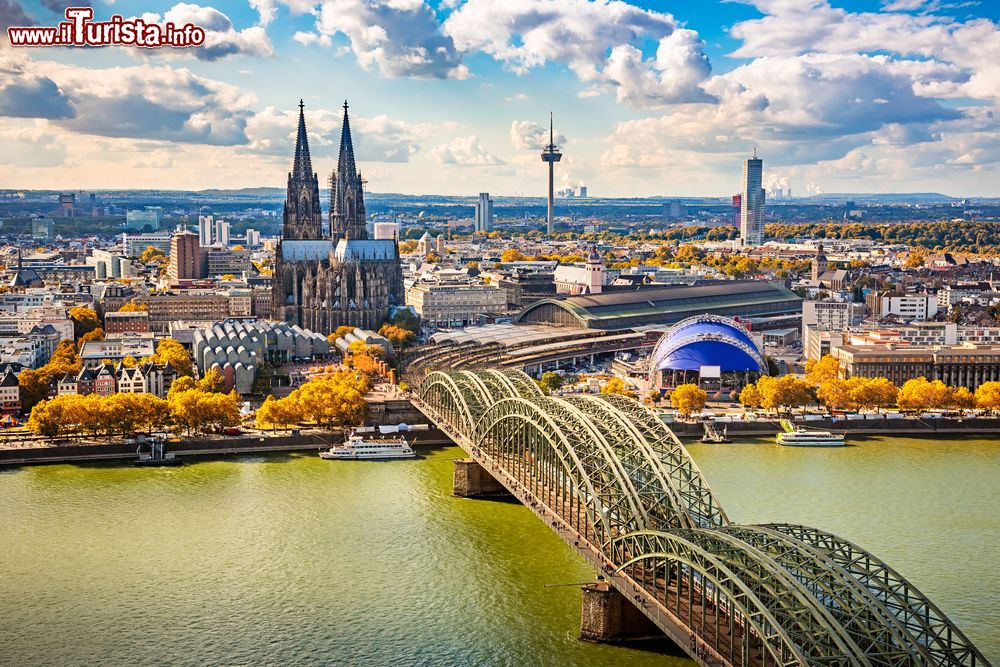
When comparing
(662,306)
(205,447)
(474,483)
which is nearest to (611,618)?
(474,483)

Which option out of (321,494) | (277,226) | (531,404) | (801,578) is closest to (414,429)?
(321,494)

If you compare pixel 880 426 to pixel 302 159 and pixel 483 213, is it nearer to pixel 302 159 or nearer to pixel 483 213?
pixel 302 159

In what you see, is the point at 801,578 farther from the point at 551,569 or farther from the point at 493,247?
the point at 493,247

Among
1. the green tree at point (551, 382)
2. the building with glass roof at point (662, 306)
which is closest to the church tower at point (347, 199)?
the building with glass roof at point (662, 306)

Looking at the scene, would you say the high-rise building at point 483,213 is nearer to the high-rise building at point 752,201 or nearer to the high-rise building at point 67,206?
the high-rise building at point 752,201

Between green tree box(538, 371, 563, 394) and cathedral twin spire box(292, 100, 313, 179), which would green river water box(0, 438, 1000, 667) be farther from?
cathedral twin spire box(292, 100, 313, 179)

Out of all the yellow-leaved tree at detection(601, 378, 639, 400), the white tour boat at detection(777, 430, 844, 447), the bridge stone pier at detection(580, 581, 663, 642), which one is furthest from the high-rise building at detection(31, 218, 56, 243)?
the bridge stone pier at detection(580, 581, 663, 642)
